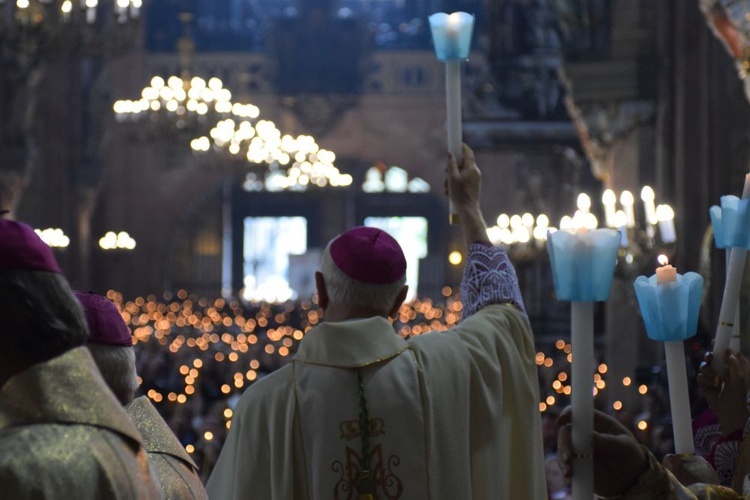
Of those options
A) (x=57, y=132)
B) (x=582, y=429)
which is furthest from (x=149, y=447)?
(x=57, y=132)

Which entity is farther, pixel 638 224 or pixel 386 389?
pixel 638 224

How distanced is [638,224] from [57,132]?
66.7 feet

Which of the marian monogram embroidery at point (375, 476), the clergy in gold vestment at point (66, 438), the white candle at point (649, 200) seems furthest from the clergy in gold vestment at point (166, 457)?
the white candle at point (649, 200)

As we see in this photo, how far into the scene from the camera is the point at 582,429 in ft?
8.86

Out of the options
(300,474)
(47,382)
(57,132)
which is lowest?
(300,474)

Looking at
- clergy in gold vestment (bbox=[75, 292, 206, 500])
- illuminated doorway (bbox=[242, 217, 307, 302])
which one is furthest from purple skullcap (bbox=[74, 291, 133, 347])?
illuminated doorway (bbox=[242, 217, 307, 302])

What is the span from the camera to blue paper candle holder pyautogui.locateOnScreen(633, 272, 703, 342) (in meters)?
2.94

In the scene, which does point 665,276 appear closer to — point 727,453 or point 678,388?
point 678,388

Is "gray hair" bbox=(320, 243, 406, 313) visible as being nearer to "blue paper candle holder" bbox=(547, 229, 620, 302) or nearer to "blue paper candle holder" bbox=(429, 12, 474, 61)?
"blue paper candle holder" bbox=(429, 12, 474, 61)

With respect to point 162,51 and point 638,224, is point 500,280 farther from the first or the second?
point 162,51

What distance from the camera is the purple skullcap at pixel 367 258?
3.91 meters

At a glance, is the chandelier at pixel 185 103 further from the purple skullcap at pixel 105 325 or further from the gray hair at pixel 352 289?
the purple skullcap at pixel 105 325

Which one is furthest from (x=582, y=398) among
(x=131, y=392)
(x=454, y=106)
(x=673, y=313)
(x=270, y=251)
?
(x=270, y=251)

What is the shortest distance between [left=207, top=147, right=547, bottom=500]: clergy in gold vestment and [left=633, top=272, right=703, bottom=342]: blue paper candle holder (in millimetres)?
1042
